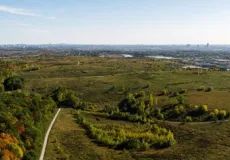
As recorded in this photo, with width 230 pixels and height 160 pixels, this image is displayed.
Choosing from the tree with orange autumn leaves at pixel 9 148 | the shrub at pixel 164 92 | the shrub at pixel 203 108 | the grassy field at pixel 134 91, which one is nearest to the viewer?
the tree with orange autumn leaves at pixel 9 148

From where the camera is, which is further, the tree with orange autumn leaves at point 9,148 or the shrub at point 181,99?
the shrub at point 181,99

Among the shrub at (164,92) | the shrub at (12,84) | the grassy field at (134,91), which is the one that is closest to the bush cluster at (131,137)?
the grassy field at (134,91)

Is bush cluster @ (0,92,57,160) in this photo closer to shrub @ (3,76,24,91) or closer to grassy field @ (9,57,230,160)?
grassy field @ (9,57,230,160)

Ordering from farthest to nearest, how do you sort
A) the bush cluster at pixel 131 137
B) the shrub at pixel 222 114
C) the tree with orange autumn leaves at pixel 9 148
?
the shrub at pixel 222 114, the bush cluster at pixel 131 137, the tree with orange autumn leaves at pixel 9 148

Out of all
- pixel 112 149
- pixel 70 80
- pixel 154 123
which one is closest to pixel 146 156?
pixel 112 149

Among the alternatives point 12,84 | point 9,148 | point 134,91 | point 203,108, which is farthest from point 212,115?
point 12,84

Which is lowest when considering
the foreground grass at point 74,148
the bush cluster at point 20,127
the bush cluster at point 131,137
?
the bush cluster at point 131,137

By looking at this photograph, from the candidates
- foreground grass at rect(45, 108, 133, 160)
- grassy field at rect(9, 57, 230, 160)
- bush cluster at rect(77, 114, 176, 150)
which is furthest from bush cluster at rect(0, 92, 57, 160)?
bush cluster at rect(77, 114, 176, 150)

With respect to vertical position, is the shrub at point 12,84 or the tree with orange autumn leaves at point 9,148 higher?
the tree with orange autumn leaves at point 9,148

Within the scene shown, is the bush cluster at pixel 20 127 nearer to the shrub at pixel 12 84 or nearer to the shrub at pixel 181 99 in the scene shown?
the shrub at pixel 181 99

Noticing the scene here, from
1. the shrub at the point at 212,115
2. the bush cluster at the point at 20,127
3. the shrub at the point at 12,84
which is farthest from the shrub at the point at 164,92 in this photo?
the shrub at the point at 12,84
